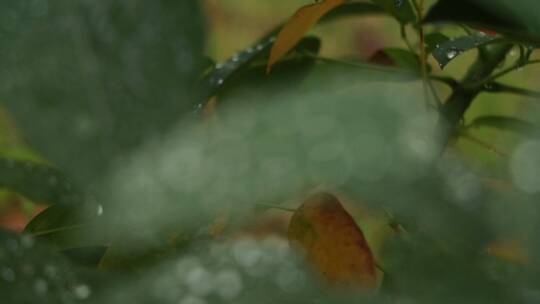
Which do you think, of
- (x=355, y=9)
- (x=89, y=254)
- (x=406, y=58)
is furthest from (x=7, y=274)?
(x=355, y=9)

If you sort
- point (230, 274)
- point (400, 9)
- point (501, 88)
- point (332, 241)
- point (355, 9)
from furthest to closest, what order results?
point (355, 9)
point (501, 88)
point (400, 9)
point (332, 241)
point (230, 274)

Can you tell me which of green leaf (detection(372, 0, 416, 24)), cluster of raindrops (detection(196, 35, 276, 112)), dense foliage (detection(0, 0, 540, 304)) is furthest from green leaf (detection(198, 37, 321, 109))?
dense foliage (detection(0, 0, 540, 304))

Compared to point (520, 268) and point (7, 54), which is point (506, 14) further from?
point (7, 54)

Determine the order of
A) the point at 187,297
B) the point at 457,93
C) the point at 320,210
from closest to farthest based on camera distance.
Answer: the point at 187,297 < the point at 320,210 < the point at 457,93

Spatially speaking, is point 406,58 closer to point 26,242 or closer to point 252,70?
point 252,70

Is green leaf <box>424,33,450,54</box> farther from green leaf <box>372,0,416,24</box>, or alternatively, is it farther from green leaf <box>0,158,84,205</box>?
green leaf <box>0,158,84,205</box>

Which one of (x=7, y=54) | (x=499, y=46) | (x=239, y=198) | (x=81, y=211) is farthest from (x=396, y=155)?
(x=499, y=46)
